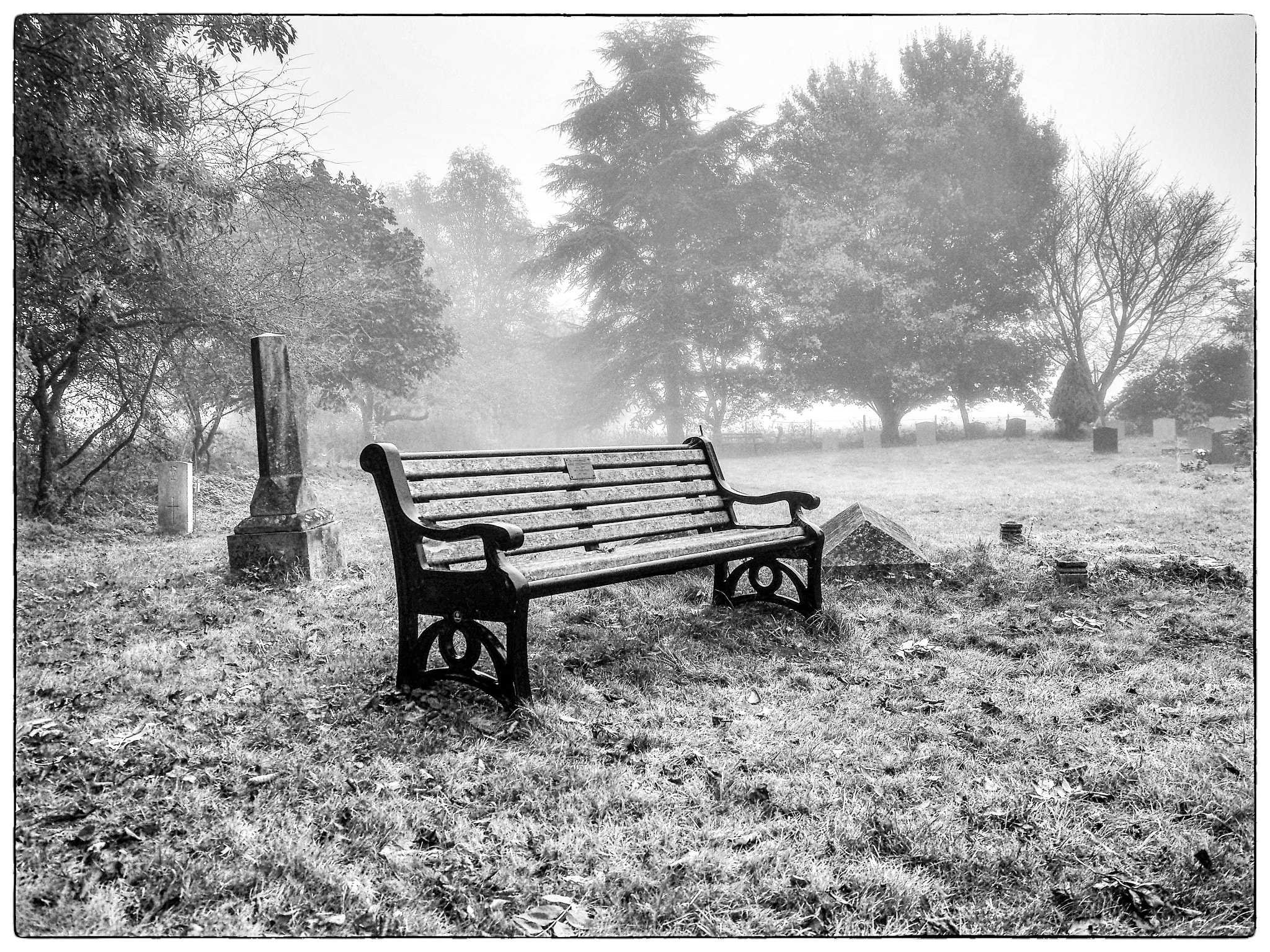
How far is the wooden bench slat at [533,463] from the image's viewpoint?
3.72 m

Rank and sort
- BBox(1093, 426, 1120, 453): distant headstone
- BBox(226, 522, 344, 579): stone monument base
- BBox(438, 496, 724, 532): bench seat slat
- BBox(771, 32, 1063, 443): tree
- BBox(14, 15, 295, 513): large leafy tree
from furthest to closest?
1. BBox(771, 32, 1063, 443): tree
2. BBox(1093, 426, 1120, 453): distant headstone
3. BBox(226, 522, 344, 579): stone monument base
4. BBox(14, 15, 295, 513): large leafy tree
5. BBox(438, 496, 724, 532): bench seat slat

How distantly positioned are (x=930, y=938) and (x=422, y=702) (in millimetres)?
2184

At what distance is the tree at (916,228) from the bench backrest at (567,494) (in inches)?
698

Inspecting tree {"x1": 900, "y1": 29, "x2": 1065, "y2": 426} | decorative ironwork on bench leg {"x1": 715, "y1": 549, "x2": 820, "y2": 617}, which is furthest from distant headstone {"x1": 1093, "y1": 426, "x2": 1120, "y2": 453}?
decorative ironwork on bench leg {"x1": 715, "y1": 549, "x2": 820, "y2": 617}

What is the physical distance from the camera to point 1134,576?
18.7 feet

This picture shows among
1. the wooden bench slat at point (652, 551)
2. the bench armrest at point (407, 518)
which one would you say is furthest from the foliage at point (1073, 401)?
the bench armrest at point (407, 518)

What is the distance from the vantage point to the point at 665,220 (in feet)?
71.3

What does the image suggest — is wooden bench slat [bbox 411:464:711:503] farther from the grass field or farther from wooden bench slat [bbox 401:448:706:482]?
the grass field

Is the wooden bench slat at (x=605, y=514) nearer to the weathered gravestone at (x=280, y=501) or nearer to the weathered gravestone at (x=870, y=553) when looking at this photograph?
the weathered gravestone at (x=870, y=553)

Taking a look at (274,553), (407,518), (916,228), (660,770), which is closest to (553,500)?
(407,518)

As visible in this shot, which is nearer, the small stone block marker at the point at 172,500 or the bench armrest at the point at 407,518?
the bench armrest at the point at 407,518

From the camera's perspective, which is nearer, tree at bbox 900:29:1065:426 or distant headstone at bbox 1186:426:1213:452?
distant headstone at bbox 1186:426:1213:452

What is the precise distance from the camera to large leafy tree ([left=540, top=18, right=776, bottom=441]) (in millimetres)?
20031

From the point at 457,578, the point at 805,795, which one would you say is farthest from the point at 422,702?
the point at 805,795
